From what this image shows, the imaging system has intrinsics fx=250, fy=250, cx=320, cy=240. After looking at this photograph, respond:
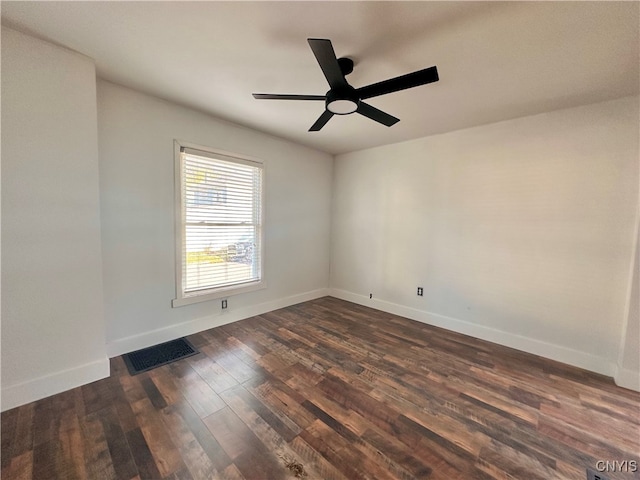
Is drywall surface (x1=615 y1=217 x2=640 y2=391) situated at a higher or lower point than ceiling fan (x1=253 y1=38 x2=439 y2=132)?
lower

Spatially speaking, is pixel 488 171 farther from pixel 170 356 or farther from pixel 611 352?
pixel 170 356

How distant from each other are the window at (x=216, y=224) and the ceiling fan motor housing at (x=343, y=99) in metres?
1.79

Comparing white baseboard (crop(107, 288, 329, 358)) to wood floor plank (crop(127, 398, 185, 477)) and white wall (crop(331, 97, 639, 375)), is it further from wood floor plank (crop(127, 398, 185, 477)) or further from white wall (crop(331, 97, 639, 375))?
white wall (crop(331, 97, 639, 375))

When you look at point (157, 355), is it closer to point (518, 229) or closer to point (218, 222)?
point (218, 222)

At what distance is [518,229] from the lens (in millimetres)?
2801

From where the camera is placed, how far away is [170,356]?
2.45 metres

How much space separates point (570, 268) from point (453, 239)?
1.12 metres

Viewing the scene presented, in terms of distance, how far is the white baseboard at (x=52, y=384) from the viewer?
5.70 feet

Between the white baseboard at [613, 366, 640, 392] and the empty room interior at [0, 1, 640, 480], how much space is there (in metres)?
0.01

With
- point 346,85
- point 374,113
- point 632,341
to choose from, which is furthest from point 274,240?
point 632,341

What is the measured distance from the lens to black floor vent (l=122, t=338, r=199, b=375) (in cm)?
227

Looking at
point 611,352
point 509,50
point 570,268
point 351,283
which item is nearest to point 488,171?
point 570,268

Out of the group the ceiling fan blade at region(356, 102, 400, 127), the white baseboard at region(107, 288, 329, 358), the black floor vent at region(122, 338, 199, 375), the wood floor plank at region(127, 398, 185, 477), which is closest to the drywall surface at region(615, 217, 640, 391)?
the ceiling fan blade at region(356, 102, 400, 127)

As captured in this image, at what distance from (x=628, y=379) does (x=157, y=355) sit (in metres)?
4.28
